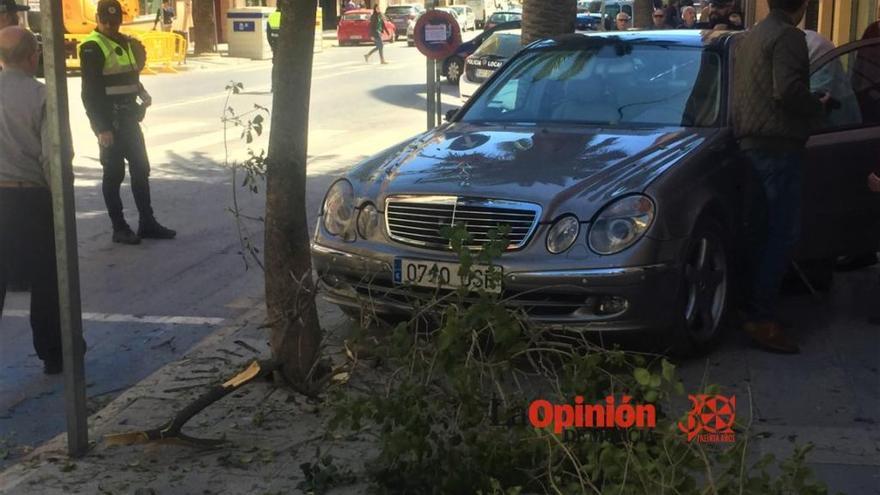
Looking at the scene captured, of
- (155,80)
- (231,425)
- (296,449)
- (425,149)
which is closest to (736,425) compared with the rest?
(296,449)

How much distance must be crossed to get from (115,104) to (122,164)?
0.49 meters

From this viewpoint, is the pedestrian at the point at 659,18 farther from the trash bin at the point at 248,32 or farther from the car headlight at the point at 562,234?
the car headlight at the point at 562,234

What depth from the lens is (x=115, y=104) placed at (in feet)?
31.2

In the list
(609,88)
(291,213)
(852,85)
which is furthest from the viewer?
(852,85)

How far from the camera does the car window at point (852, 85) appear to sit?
7.21 m

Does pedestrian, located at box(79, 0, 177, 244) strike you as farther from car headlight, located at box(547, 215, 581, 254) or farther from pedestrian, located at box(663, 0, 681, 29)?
pedestrian, located at box(663, 0, 681, 29)

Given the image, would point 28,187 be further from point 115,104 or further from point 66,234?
point 115,104

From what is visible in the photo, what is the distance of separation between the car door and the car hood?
73cm

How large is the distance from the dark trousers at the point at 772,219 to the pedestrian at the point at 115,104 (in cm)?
505

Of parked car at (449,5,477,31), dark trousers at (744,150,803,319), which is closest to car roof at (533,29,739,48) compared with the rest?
dark trousers at (744,150,803,319)

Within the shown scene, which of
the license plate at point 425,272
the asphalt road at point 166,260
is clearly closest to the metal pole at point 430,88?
the asphalt road at point 166,260

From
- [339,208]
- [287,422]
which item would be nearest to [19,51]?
[339,208]

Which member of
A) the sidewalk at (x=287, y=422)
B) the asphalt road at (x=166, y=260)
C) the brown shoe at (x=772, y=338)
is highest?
the brown shoe at (x=772, y=338)

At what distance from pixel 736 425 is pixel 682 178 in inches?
93.0
